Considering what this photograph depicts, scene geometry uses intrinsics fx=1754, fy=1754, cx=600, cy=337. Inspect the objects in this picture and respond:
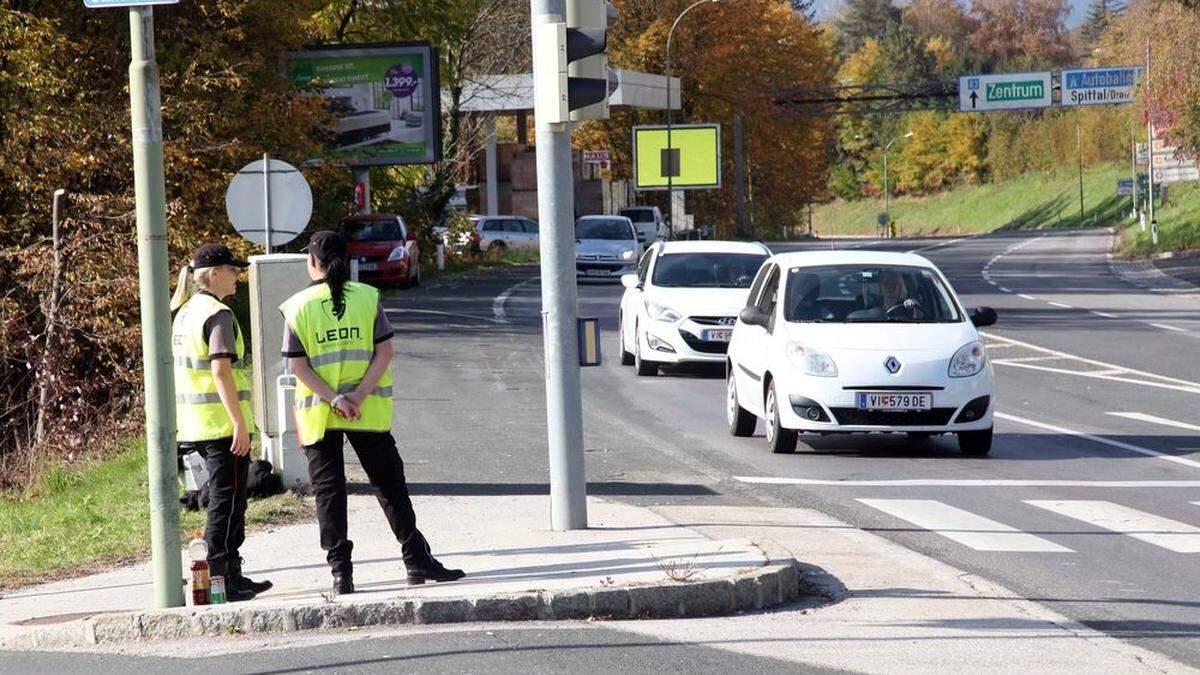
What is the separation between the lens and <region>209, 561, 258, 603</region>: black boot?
8391 millimetres

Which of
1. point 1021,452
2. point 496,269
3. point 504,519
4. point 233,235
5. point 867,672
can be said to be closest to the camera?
point 867,672

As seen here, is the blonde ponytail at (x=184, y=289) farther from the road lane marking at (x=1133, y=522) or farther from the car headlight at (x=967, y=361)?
the car headlight at (x=967, y=361)

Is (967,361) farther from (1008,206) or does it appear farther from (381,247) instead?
(1008,206)

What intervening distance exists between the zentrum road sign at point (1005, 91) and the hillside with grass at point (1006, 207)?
2981 cm

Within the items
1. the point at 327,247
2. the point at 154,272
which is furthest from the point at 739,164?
the point at 154,272

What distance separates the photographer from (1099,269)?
52531 millimetres

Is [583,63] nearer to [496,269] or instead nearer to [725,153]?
[496,269]

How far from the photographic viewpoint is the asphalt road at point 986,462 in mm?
9461

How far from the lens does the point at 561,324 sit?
9.84 meters

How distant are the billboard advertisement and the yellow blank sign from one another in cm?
2674

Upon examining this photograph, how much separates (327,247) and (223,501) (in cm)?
140

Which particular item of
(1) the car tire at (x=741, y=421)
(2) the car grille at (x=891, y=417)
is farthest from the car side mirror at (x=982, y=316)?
(1) the car tire at (x=741, y=421)

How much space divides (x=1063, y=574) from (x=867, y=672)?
8.80ft

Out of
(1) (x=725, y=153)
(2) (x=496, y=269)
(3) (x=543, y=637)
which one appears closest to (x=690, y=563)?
(3) (x=543, y=637)
